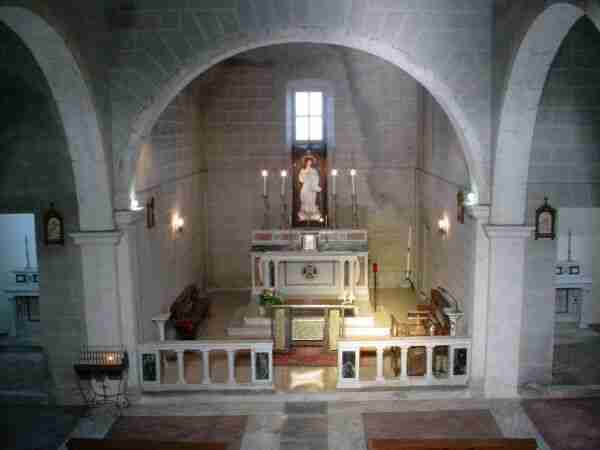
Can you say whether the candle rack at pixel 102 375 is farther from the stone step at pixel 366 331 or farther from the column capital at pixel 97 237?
the stone step at pixel 366 331

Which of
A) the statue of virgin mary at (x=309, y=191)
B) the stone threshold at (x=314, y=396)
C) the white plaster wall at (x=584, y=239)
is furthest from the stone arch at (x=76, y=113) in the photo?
the white plaster wall at (x=584, y=239)

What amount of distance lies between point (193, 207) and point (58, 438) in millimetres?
6626

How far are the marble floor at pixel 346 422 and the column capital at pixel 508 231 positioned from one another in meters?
2.32

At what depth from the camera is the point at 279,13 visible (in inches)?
306

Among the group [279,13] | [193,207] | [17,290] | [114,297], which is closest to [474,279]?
[279,13]

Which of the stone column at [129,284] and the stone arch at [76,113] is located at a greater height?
the stone arch at [76,113]

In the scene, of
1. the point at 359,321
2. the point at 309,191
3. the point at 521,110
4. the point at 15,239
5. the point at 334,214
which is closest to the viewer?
the point at 521,110

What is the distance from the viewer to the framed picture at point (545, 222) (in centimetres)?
872

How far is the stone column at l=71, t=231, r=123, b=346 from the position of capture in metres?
8.50

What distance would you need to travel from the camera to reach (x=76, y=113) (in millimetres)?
7840

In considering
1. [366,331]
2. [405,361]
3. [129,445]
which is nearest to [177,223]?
[366,331]

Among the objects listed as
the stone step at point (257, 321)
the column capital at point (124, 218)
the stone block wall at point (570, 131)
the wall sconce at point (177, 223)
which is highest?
the stone block wall at point (570, 131)

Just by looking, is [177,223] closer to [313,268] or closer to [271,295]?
[271,295]

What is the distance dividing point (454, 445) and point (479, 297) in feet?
9.17
